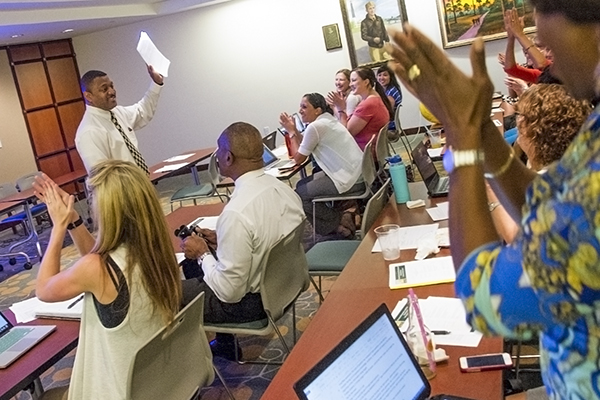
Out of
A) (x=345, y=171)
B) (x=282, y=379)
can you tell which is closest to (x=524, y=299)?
(x=282, y=379)

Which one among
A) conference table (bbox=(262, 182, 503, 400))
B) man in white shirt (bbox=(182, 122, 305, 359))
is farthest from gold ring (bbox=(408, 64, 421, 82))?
man in white shirt (bbox=(182, 122, 305, 359))

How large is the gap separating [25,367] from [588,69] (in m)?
2.01

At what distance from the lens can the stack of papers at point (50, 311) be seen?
247 centimetres

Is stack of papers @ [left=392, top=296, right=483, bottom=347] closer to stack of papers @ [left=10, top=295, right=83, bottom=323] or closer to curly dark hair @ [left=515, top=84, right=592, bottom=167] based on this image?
curly dark hair @ [left=515, top=84, right=592, bottom=167]

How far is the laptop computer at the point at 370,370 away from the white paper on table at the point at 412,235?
42.3 inches

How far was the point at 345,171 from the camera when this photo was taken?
4781mm

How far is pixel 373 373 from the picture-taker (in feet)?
4.27

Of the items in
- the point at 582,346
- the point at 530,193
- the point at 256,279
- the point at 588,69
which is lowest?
the point at 256,279

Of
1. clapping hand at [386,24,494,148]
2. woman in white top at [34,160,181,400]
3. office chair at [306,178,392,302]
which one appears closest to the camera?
clapping hand at [386,24,494,148]

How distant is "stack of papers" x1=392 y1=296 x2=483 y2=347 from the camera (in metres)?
1.67

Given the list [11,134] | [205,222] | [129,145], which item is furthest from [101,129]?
[11,134]

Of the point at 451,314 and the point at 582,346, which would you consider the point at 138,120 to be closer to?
the point at 451,314

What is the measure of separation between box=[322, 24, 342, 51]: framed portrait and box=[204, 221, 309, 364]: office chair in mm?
6670

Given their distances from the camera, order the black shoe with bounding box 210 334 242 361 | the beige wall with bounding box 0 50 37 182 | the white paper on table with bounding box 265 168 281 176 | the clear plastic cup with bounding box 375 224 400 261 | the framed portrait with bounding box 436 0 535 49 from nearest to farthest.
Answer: the clear plastic cup with bounding box 375 224 400 261, the black shoe with bounding box 210 334 242 361, the white paper on table with bounding box 265 168 281 176, the framed portrait with bounding box 436 0 535 49, the beige wall with bounding box 0 50 37 182
